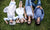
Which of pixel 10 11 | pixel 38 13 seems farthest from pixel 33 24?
pixel 10 11

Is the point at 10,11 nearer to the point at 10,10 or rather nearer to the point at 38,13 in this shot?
the point at 10,10

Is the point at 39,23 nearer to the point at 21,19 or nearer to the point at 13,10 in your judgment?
the point at 21,19

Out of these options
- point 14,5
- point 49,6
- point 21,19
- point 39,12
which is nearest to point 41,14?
point 39,12

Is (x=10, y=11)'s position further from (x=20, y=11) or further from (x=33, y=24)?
(x=33, y=24)

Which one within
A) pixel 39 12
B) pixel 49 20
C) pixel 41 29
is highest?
pixel 39 12

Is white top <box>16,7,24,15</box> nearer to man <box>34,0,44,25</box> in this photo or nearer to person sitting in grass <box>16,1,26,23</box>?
person sitting in grass <box>16,1,26,23</box>

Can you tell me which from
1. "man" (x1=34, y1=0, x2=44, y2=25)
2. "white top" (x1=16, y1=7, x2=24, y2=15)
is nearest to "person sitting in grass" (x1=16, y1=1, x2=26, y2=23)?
"white top" (x1=16, y1=7, x2=24, y2=15)

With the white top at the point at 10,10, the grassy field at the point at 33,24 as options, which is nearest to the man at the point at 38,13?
the grassy field at the point at 33,24

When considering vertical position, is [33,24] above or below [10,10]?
below

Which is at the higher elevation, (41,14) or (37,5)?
(37,5)

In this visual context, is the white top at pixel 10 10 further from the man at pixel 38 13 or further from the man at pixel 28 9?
the man at pixel 38 13

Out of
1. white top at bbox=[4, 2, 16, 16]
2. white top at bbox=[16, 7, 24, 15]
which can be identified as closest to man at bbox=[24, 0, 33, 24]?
white top at bbox=[16, 7, 24, 15]

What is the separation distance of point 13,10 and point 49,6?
1.51 ft

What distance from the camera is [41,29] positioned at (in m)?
1.35
